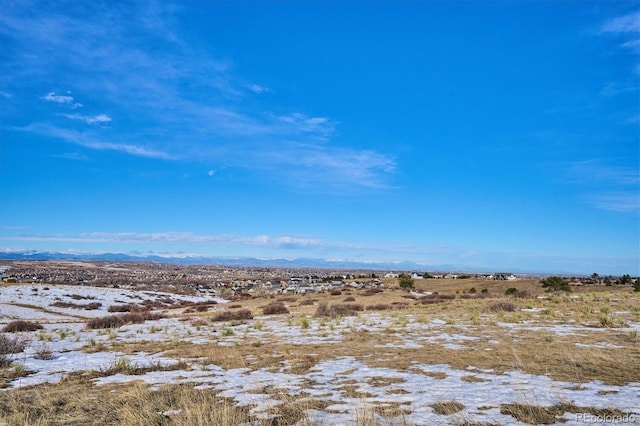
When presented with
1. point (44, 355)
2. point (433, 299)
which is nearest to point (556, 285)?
point (433, 299)

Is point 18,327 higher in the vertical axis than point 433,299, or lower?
lower

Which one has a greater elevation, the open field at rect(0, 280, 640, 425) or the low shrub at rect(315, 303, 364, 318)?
the open field at rect(0, 280, 640, 425)

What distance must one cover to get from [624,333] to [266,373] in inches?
476

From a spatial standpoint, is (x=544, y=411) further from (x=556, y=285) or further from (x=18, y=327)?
(x=556, y=285)

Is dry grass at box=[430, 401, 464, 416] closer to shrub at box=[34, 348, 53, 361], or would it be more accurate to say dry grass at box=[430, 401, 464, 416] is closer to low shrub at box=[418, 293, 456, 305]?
shrub at box=[34, 348, 53, 361]

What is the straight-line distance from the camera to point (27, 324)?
72.3ft

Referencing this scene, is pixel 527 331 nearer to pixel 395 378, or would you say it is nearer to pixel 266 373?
pixel 395 378

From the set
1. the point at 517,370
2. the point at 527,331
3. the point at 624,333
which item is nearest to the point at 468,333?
the point at 527,331

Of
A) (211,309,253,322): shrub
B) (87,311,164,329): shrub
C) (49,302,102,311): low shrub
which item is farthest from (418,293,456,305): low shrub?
(49,302,102,311): low shrub

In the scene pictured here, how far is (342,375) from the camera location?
9.42 metres

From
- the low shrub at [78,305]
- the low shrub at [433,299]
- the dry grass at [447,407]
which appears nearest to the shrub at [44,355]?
the dry grass at [447,407]

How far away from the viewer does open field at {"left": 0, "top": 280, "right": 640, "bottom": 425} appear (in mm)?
6535

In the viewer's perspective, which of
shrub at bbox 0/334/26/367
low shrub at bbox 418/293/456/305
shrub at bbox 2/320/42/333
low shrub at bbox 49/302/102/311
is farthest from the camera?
low shrub at bbox 49/302/102/311

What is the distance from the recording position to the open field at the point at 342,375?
654 cm
